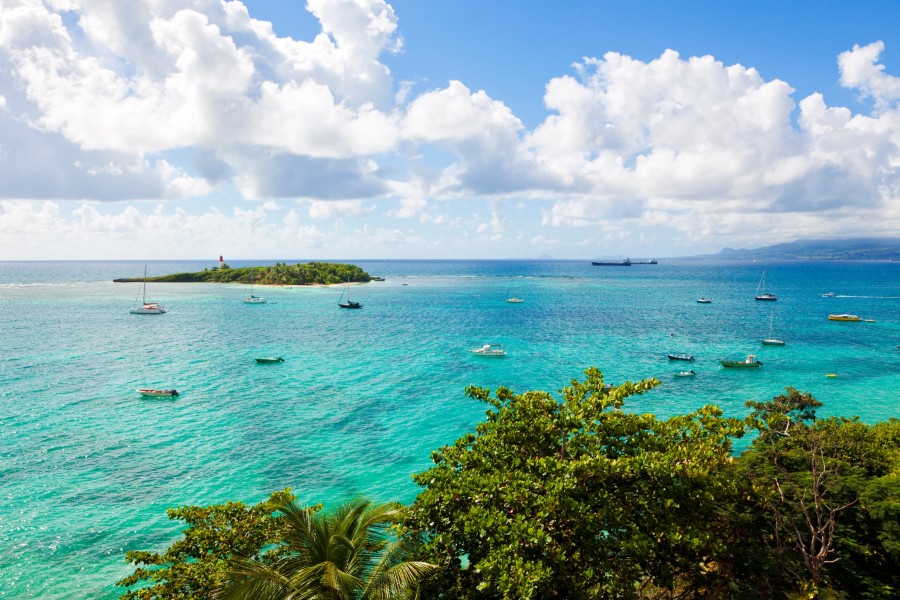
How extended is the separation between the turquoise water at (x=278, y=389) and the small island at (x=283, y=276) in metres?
59.7

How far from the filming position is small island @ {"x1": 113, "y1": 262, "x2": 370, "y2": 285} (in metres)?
161

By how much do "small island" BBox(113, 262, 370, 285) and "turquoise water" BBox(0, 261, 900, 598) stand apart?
59.7 meters

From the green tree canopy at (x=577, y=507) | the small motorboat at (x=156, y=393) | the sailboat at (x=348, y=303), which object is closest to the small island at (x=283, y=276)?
the sailboat at (x=348, y=303)

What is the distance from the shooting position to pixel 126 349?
2399 inches

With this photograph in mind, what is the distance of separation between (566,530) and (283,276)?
161m

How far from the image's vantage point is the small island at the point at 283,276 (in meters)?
161

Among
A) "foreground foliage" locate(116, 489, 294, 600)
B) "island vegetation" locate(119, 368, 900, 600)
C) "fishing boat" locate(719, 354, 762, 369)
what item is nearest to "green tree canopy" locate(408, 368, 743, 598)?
"island vegetation" locate(119, 368, 900, 600)

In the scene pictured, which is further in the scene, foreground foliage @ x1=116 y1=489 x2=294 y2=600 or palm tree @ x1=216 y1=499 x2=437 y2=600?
foreground foliage @ x1=116 y1=489 x2=294 y2=600

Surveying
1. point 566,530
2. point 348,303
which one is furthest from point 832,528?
point 348,303

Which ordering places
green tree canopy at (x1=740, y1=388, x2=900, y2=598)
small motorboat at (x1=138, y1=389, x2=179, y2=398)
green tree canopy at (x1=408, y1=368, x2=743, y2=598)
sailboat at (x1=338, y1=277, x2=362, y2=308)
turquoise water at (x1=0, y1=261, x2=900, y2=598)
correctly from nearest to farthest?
green tree canopy at (x1=408, y1=368, x2=743, y2=598) → green tree canopy at (x1=740, y1=388, x2=900, y2=598) → turquoise water at (x1=0, y1=261, x2=900, y2=598) → small motorboat at (x1=138, y1=389, x2=179, y2=398) → sailboat at (x1=338, y1=277, x2=362, y2=308)

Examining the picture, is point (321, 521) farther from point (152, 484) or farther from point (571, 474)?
point (152, 484)

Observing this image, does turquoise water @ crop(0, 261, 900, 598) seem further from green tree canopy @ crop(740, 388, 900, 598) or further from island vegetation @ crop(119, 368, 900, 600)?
green tree canopy @ crop(740, 388, 900, 598)

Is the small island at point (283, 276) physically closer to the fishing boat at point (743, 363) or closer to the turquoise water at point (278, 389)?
the turquoise water at point (278, 389)

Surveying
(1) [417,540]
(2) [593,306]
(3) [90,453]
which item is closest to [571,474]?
(1) [417,540]
